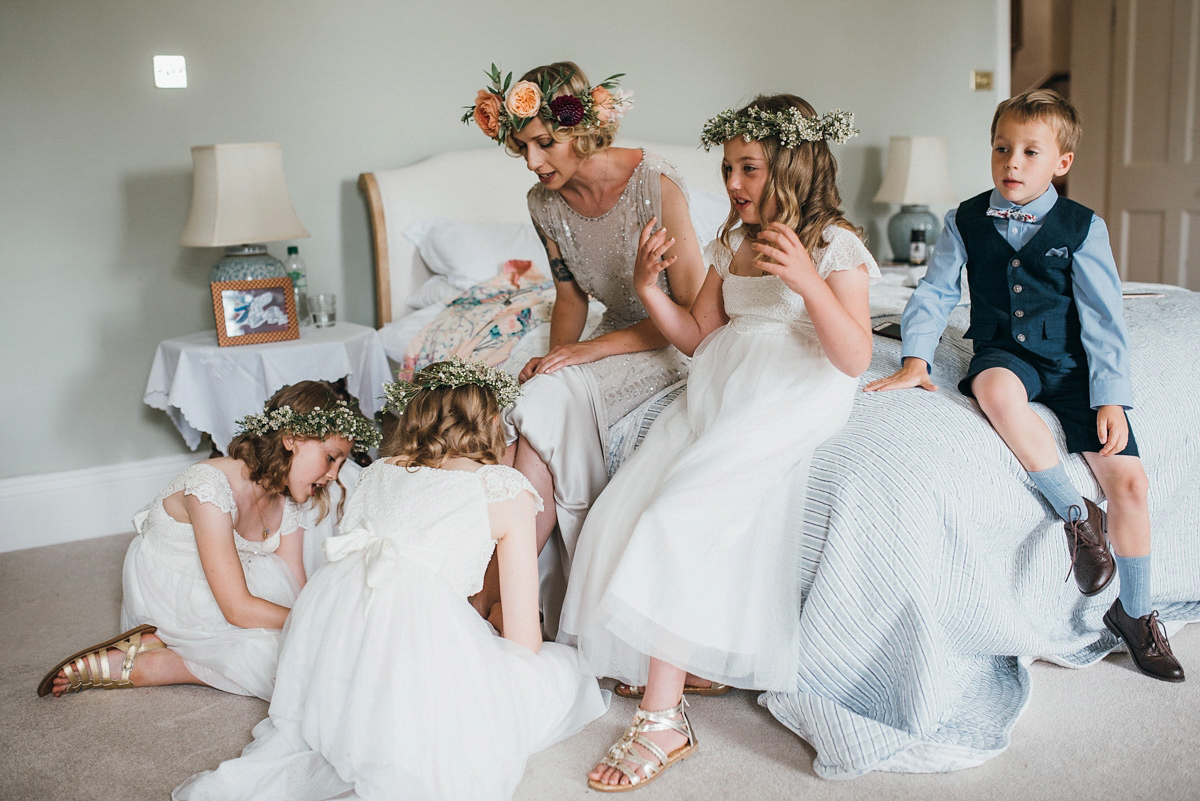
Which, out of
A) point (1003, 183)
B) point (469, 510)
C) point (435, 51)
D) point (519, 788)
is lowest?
point (519, 788)

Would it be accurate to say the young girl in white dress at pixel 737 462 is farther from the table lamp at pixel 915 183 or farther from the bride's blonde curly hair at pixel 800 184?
the table lamp at pixel 915 183

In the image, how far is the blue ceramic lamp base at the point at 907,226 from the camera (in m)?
4.18

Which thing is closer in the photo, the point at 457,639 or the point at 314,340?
the point at 457,639

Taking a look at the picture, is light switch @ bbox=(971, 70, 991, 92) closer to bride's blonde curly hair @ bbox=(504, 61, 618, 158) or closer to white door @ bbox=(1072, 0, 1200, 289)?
white door @ bbox=(1072, 0, 1200, 289)

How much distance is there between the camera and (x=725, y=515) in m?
1.61

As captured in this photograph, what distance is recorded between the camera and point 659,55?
12.5 feet

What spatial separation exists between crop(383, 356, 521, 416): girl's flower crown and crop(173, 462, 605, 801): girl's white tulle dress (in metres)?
0.17

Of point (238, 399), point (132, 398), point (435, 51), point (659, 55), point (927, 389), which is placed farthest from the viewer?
point (659, 55)

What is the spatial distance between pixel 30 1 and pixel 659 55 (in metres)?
2.18

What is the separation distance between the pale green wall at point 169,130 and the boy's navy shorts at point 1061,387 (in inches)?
90.1

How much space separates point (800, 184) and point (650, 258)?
319 mm

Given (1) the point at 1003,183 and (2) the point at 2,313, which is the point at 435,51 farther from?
(1) the point at 1003,183

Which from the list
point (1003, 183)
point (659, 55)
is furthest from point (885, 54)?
point (1003, 183)

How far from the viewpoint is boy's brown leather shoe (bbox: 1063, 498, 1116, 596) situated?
69.7 inches
